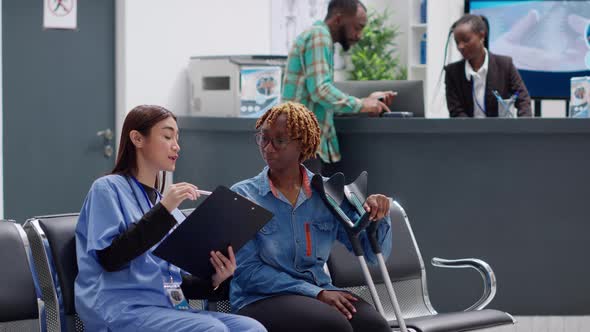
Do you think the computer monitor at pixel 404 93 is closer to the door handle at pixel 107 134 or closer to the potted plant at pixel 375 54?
the door handle at pixel 107 134

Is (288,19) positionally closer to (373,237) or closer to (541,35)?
(541,35)

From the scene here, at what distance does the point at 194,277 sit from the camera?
276 centimetres

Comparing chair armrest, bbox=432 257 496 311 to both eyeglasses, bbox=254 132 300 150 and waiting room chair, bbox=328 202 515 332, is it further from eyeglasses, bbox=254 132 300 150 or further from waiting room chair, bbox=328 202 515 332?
eyeglasses, bbox=254 132 300 150

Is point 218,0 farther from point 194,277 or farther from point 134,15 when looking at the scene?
point 194,277

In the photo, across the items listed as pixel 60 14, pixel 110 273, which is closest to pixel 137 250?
pixel 110 273

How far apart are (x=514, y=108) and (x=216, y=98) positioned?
69.8 inches

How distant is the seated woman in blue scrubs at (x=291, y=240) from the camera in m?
2.70

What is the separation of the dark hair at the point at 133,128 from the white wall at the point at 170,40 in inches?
111

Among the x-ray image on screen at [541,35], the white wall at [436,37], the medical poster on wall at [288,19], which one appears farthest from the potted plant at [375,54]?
the medical poster on wall at [288,19]

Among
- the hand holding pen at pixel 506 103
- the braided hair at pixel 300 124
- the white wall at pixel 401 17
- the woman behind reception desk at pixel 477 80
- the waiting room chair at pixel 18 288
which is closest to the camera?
the waiting room chair at pixel 18 288

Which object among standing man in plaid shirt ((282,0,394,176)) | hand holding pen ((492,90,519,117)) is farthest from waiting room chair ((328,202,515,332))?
hand holding pen ((492,90,519,117))

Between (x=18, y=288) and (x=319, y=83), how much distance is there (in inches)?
84.5

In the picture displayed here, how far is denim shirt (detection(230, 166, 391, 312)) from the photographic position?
2.73 m

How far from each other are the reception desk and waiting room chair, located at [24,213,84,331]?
7.13 ft
